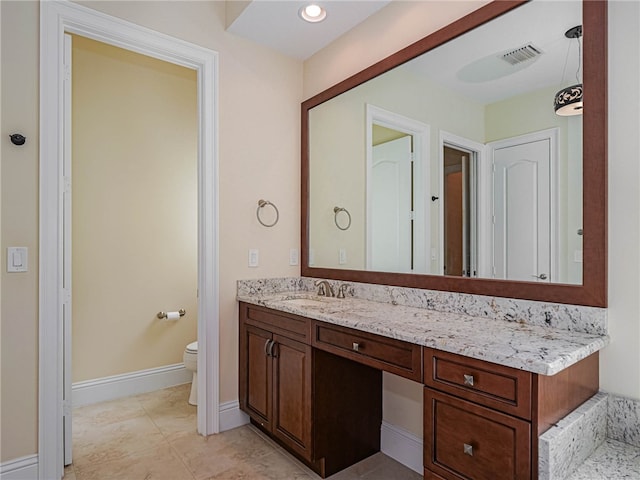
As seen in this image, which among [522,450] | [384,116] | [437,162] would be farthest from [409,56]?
[522,450]

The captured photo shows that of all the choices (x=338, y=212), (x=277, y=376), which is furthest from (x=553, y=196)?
(x=277, y=376)

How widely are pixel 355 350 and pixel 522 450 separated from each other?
0.74 metres

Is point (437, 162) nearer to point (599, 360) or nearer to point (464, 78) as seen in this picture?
point (464, 78)

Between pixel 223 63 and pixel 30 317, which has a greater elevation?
pixel 223 63

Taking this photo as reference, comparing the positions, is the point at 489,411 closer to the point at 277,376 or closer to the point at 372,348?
the point at 372,348

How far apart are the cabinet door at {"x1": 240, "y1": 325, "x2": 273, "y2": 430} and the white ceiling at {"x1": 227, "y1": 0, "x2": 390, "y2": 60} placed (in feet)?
6.27

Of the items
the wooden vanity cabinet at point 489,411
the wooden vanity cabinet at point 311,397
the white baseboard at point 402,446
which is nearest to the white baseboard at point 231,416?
the wooden vanity cabinet at point 311,397

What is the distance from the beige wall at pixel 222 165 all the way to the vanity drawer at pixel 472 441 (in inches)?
60.7

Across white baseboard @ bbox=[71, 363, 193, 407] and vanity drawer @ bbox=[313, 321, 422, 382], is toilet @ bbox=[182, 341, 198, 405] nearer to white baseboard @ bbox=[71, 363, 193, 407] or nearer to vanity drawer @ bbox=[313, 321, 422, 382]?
white baseboard @ bbox=[71, 363, 193, 407]

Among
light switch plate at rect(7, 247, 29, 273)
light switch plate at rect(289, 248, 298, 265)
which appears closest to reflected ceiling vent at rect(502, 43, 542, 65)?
light switch plate at rect(289, 248, 298, 265)

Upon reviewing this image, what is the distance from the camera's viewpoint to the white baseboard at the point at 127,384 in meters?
2.90

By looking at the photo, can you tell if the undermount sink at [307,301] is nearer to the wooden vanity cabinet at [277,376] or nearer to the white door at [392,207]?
the wooden vanity cabinet at [277,376]

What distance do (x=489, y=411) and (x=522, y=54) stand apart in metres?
1.43

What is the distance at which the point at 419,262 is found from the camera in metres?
2.08
